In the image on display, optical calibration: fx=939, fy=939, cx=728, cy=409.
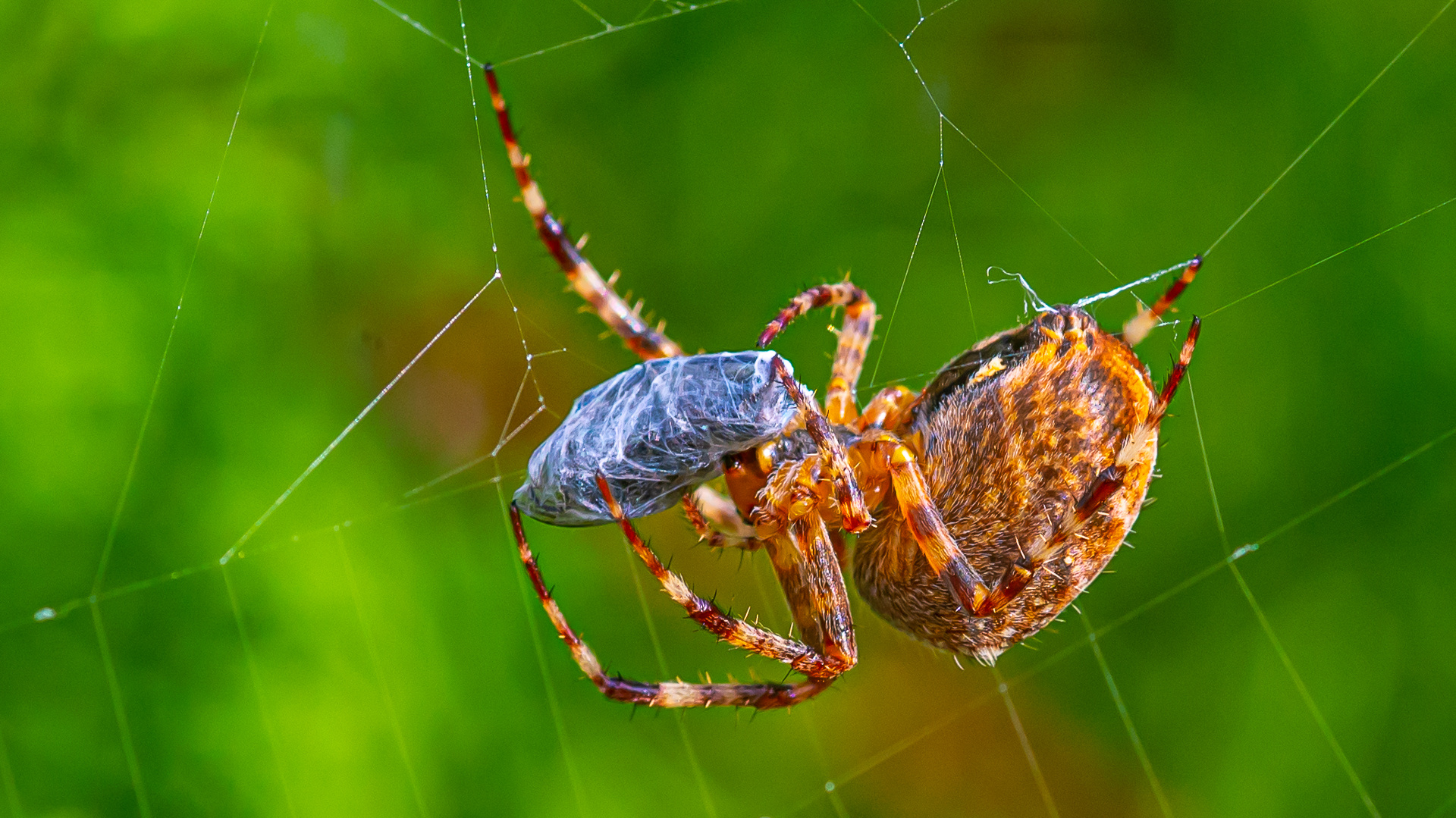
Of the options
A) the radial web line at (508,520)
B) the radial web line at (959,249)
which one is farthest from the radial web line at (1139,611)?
the radial web line at (508,520)

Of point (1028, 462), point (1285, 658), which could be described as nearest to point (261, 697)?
point (1028, 462)

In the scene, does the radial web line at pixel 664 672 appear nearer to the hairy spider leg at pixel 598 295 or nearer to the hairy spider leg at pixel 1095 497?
the hairy spider leg at pixel 598 295

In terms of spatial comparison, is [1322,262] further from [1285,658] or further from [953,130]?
[1285,658]

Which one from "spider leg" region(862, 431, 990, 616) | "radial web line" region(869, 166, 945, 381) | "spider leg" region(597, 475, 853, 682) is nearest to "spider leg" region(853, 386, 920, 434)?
"spider leg" region(862, 431, 990, 616)

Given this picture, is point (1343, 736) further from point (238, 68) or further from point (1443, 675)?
point (238, 68)

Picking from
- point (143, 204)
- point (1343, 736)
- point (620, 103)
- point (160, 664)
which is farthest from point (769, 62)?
point (1343, 736)

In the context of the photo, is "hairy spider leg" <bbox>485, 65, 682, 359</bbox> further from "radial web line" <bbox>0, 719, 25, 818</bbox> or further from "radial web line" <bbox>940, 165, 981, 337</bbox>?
"radial web line" <bbox>0, 719, 25, 818</bbox>
